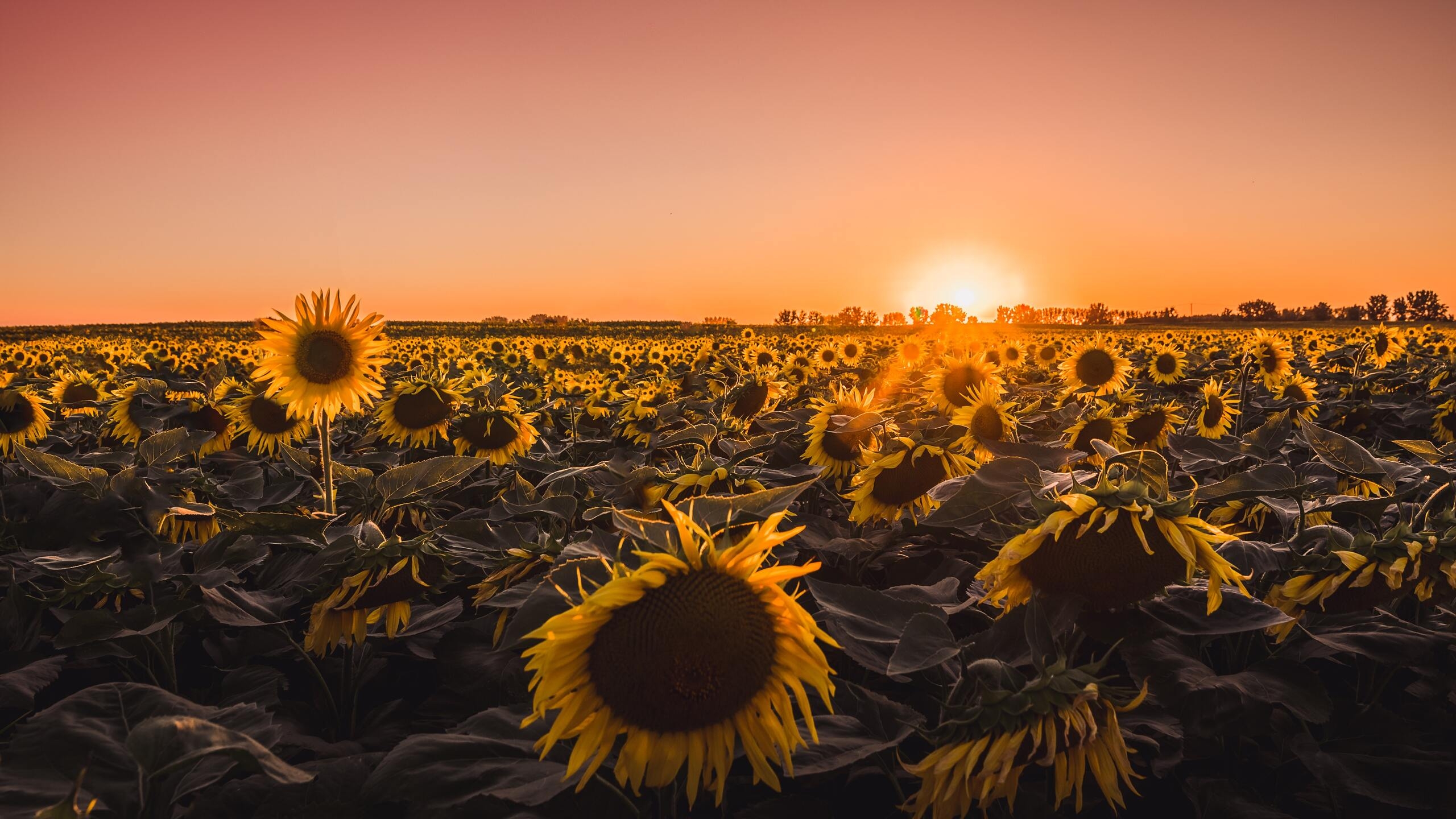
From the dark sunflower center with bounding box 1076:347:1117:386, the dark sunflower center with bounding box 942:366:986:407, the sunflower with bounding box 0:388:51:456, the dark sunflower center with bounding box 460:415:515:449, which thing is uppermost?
the dark sunflower center with bounding box 1076:347:1117:386

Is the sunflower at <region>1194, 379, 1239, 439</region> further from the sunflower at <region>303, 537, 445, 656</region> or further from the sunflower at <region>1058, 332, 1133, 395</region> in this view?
the sunflower at <region>303, 537, 445, 656</region>

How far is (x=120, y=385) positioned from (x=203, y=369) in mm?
5540

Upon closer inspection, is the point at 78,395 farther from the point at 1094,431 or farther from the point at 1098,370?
the point at 1098,370

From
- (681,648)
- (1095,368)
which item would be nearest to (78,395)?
(681,648)

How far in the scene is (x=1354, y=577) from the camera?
1.86 m

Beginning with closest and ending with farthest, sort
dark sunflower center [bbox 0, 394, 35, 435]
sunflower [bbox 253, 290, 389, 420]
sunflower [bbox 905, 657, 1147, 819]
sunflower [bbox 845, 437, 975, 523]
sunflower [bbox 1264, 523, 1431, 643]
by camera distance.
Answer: sunflower [bbox 905, 657, 1147, 819] < sunflower [bbox 1264, 523, 1431, 643] < sunflower [bbox 845, 437, 975, 523] < sunflower [bbox 253, 290, 389, 420] < dark sunflower center [bbox 0, 394, 35, 435]

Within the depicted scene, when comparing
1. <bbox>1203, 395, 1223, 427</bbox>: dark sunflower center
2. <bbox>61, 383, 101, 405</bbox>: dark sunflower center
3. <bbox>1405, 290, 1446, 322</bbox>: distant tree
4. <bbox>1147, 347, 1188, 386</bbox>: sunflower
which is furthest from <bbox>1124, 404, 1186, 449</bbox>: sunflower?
<bbox>1405, 290, 1446, 322</bbox>: distant tree

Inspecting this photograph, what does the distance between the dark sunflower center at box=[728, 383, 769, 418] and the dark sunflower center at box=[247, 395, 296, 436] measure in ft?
11.2

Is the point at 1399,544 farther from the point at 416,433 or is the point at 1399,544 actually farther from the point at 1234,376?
the point at 1234,376

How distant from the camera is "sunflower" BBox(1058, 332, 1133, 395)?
779cm

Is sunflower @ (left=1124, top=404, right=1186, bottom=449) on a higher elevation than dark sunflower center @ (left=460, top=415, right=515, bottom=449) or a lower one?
higher

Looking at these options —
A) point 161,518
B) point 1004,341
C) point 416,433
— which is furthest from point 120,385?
point 1004,341

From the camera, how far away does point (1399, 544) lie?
1786 millimetres

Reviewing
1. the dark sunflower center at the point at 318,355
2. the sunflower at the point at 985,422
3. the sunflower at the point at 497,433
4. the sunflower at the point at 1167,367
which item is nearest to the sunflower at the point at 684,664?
the dark sunflower center at the point at 318,355
